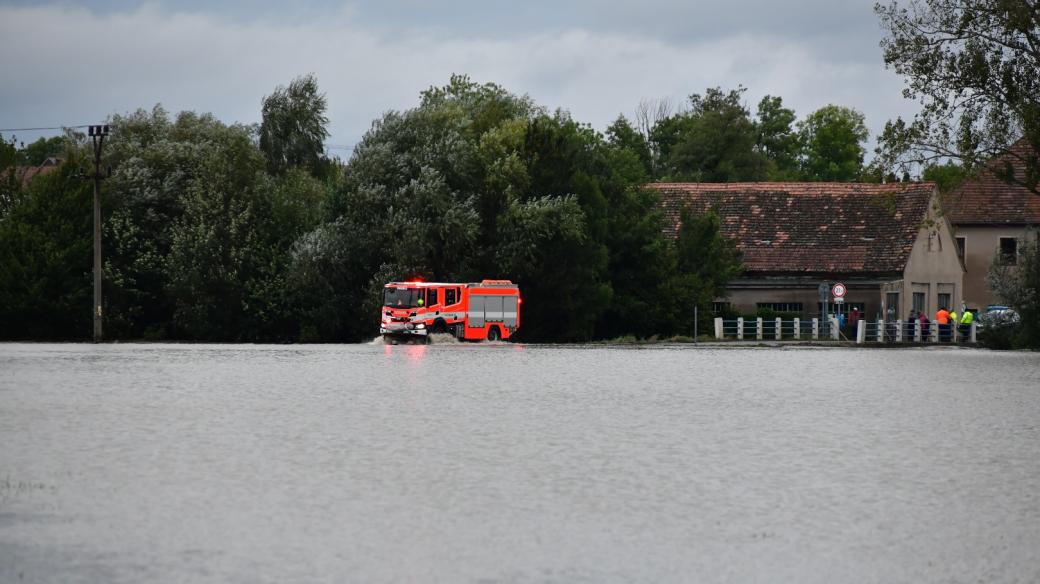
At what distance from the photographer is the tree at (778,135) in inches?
4444

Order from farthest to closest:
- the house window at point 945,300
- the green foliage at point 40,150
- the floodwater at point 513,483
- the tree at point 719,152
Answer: the green foliage at point 40,150 → the tree at point 719,152 → the house window at point 945,300 → the floodwater at point 513,483

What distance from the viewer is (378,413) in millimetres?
20797

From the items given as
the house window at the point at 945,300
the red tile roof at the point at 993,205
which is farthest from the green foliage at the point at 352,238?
the red tile roof at the point at 993,205

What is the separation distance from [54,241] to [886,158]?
106 ft

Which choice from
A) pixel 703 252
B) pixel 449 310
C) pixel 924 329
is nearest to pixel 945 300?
pixel 924 329

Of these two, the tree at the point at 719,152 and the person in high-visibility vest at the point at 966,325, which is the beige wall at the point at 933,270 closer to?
the person in high-visibility vest at the point at 966,325

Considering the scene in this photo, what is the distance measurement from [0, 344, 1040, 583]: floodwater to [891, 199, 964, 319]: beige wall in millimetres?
44828

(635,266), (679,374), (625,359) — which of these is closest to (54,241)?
(635,266)

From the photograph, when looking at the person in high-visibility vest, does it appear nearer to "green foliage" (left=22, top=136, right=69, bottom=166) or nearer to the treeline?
the treeline

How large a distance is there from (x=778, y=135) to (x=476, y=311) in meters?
61.6

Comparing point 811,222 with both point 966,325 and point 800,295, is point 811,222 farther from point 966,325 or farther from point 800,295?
point 966,325

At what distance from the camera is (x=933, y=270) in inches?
2938

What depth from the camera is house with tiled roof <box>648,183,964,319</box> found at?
70750 mm

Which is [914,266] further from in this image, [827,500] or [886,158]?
[827,500]
